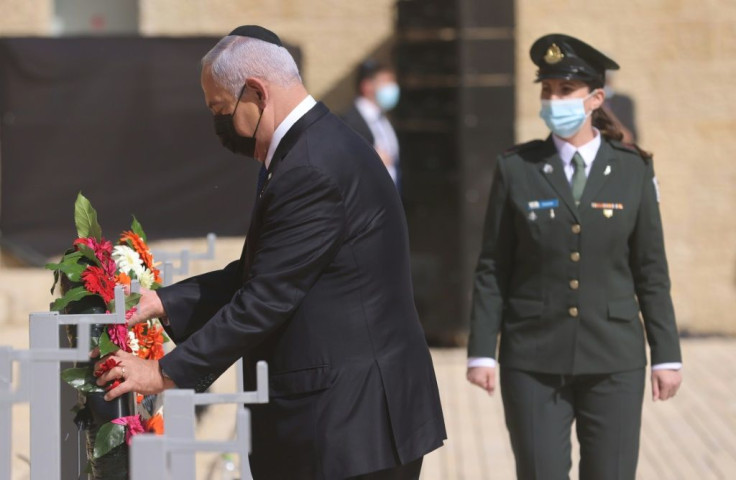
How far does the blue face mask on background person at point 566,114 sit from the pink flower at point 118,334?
1.73m

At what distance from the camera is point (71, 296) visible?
3.69 meters

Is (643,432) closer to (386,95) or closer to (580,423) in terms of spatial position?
(580,423)

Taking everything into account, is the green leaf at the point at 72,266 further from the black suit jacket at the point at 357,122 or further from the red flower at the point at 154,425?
the black suit jacket at the point at 357,122

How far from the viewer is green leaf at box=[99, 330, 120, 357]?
358 cm

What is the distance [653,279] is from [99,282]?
184cm

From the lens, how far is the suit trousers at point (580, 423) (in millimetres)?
4609

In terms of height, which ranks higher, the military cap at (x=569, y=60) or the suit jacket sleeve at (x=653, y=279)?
the military cap at (x=569, y=60)

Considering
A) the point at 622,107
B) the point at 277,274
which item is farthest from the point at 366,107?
the point at 277,274

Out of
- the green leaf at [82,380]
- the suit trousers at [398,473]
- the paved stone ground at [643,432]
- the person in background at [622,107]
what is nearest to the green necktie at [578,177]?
the suit trousers at [398,473]

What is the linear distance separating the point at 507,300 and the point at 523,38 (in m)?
4.90

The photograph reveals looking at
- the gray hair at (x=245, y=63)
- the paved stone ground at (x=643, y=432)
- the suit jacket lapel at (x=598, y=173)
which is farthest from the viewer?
the paved stone ground at (x=643, y=432)

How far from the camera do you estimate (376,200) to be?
350 centimetres

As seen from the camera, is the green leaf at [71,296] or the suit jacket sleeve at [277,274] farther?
the green leaf at [71,296]

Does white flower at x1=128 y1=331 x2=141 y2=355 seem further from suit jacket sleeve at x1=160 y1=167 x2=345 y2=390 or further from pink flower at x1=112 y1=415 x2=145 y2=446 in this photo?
suit jacket sleeve at x1=160 y1=167 x2=345 y2=390
